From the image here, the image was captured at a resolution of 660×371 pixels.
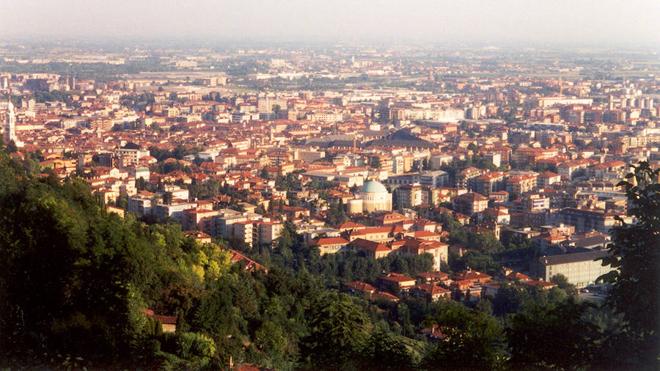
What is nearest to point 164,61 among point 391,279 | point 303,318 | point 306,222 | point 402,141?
point 402,141

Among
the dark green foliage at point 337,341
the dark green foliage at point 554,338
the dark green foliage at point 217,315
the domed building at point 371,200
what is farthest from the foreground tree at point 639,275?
the domed building at point 371,200

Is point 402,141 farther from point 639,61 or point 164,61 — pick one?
point 164,61

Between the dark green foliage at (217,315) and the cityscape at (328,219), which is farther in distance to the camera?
the cityscape at (328,219)

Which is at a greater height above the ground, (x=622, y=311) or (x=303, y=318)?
(x=622, y=311)

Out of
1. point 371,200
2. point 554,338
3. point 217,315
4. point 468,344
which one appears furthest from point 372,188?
point 554,338

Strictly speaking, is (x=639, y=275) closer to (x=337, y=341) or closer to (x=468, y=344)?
(x=468, y=344)

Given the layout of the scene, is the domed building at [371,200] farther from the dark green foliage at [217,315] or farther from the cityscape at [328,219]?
the dark green foliage at [217,315]
